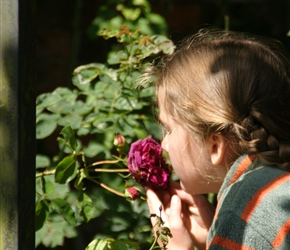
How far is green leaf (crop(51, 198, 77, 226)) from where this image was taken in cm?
214

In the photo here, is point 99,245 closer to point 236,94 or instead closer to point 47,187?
point 236,94

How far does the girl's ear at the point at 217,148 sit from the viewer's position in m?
1.82

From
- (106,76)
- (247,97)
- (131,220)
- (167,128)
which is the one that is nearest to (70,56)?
(106,76)

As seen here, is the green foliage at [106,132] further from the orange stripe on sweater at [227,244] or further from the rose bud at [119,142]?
the orange stripe on sweater at [227,244]

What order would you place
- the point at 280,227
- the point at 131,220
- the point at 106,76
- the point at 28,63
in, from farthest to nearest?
1. the point at 106,76
2. the point at 131,220
3. the point at 280,227
4. the point at 28,63

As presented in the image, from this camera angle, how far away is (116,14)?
2955 mm

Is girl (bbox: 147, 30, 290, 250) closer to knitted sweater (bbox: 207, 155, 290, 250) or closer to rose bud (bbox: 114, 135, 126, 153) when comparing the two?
knitted sweater (bbox: 207, 155, 290, 250)

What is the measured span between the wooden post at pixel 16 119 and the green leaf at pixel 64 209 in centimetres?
97

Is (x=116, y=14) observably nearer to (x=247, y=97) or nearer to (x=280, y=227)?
(x=247, y=97)

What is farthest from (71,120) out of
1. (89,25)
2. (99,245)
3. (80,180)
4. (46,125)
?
(89,25)

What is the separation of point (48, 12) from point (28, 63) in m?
2.41

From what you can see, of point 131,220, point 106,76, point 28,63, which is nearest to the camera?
point 28,63

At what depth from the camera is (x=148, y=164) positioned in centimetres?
195

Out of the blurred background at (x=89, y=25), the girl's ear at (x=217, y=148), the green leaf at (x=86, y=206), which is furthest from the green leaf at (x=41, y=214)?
the blurred background at (x=89, y=25)
